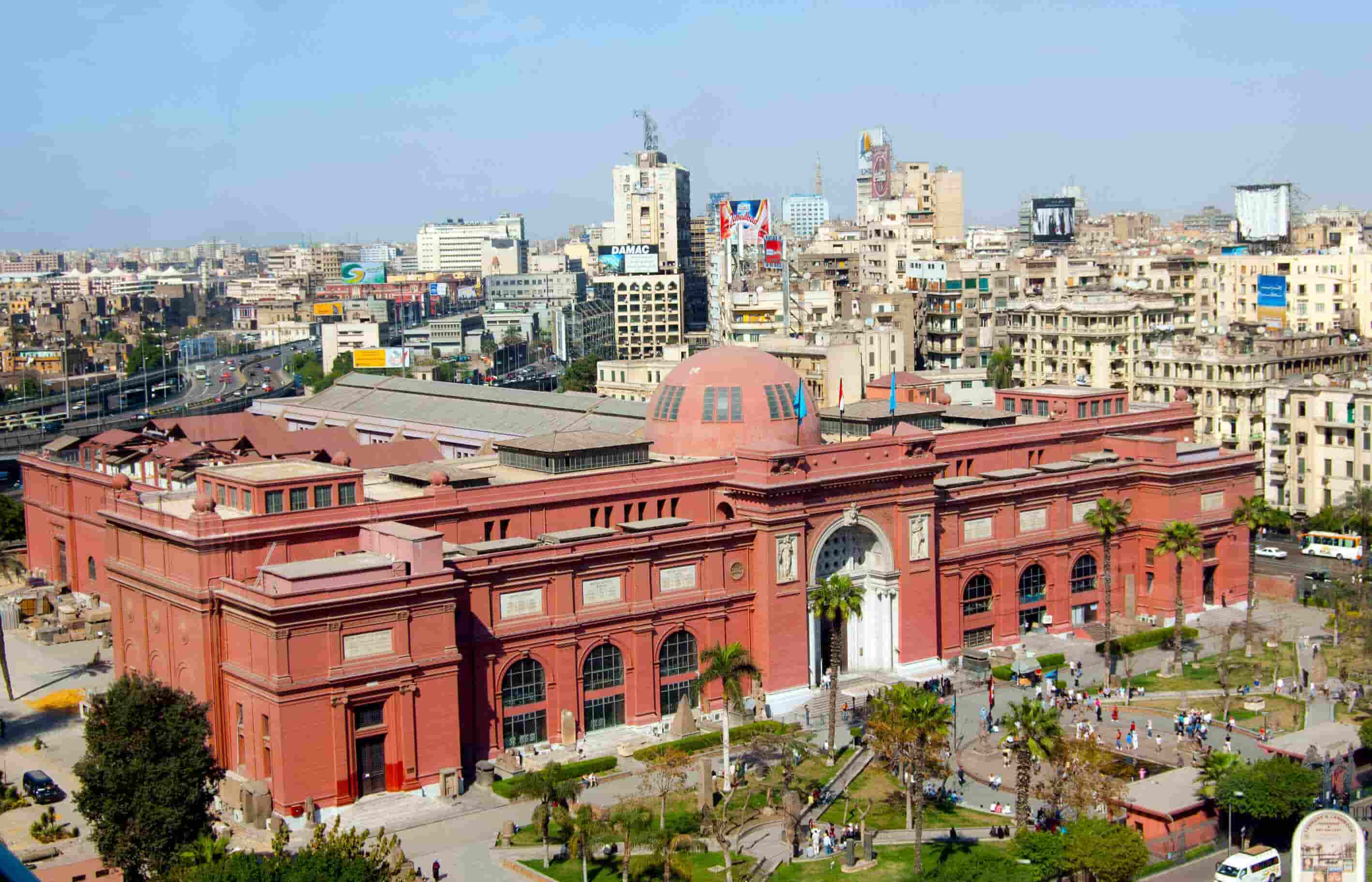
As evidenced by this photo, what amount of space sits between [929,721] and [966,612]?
2501 centimetres

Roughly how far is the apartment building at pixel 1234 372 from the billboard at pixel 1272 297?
1007 inches

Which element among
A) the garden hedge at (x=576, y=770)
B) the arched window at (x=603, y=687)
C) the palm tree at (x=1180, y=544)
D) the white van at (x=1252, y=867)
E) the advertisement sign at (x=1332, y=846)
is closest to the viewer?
the advertisement sign at (x=1332, y=846)

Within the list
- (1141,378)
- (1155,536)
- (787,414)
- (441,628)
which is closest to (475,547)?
(441,628)

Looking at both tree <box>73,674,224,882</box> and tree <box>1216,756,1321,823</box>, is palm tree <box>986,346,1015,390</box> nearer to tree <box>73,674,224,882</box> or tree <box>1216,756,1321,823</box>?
tree <box>1216,756,1321,823</box>

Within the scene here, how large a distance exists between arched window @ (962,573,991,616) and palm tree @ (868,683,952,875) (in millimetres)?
22251

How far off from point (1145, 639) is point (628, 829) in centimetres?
3638

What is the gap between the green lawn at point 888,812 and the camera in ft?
176

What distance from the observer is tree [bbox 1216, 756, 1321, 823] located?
49.6m

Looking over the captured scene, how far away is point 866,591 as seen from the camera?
2758 inches

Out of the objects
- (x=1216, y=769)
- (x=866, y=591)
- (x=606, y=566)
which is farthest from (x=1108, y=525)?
(x=606, y=566)

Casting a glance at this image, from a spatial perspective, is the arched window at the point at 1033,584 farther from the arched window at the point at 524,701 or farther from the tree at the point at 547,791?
the tree at the point at 547,791

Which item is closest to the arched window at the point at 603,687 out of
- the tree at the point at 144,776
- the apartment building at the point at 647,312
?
the tree at the point at 144,776

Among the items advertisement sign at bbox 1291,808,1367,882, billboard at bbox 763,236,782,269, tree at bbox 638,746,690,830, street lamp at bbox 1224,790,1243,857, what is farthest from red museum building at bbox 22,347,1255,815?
billboard at bbox 763,236,782,269

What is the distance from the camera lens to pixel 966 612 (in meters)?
74.2
